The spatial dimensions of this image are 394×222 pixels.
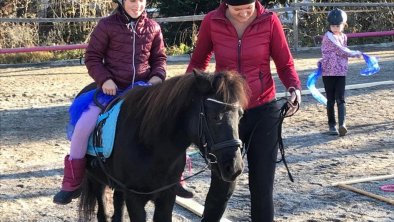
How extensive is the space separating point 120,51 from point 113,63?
0.35ft

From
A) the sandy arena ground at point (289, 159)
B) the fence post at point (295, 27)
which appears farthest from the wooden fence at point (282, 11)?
the sandy arena ground at point (289, 159)

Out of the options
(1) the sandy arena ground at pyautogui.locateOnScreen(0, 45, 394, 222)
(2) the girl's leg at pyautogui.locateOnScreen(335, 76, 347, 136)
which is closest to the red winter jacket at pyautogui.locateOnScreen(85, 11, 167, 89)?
(1) the sandy arena ground at pyautogui.locateOnScreen(0, 45, 394, 222)

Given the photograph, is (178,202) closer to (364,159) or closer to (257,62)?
(257,62)

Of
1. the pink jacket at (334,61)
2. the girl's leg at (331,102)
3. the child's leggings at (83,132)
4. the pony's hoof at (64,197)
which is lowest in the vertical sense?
the girl's leg at (331,102)

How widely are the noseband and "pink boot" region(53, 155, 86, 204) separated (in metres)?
1.30

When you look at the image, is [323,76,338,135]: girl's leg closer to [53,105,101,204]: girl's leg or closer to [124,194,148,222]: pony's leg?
[53,105,101,204]: girl's leg

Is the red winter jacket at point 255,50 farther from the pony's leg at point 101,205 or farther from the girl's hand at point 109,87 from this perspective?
the pony's leg at point 101,205

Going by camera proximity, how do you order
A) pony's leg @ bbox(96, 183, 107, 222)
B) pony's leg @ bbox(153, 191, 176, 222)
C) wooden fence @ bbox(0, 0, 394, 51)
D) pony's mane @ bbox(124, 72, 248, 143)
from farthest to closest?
wooden fence @ bbox(0, 0, 394, 51)
pony's leg @ bbox(96, 183, 107, 222)
pony's leg @ bbox(153, 191, 176, 222)
pony's mane @ bbox(124, 72, 248, 143)

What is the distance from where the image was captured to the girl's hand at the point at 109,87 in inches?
156

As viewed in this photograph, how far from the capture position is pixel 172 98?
3.27 metres

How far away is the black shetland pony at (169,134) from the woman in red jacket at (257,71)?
0.41m

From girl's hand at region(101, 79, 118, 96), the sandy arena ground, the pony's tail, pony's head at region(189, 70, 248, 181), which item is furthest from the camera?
the sandy arena ground

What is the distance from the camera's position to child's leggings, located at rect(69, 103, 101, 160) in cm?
397

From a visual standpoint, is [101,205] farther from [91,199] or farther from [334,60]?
[334,60]
